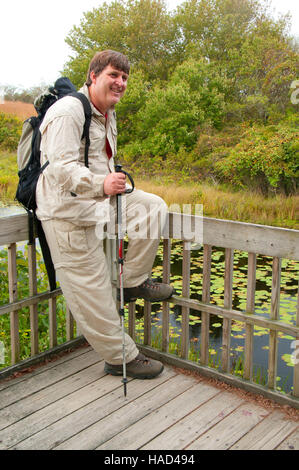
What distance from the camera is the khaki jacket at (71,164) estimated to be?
7.46 ft

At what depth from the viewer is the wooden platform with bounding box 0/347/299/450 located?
2.12 meters

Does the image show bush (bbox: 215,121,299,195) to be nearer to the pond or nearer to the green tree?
the green tree

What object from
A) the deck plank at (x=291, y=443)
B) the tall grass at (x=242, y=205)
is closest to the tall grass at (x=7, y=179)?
the tall grass at (x=242, y=205)

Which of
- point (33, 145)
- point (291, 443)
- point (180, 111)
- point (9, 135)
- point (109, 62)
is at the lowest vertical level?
point (291, 443)

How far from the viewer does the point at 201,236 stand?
2643 millimetres

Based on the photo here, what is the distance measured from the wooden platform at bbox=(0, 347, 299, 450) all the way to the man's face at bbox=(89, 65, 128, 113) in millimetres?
1438

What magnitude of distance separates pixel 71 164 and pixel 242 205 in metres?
8.23

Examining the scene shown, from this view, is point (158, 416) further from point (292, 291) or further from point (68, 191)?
point (292, 291)

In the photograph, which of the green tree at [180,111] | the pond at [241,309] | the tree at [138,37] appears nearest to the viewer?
the pond at [241,309]

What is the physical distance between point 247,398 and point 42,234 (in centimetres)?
136

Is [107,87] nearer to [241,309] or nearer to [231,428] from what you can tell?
[231,428]

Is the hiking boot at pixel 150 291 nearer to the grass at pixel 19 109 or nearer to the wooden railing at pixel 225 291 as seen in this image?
the wooden railing at pixel 225 291

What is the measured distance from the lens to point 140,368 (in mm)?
2662

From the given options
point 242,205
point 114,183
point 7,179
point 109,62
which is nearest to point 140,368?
point 114,183
